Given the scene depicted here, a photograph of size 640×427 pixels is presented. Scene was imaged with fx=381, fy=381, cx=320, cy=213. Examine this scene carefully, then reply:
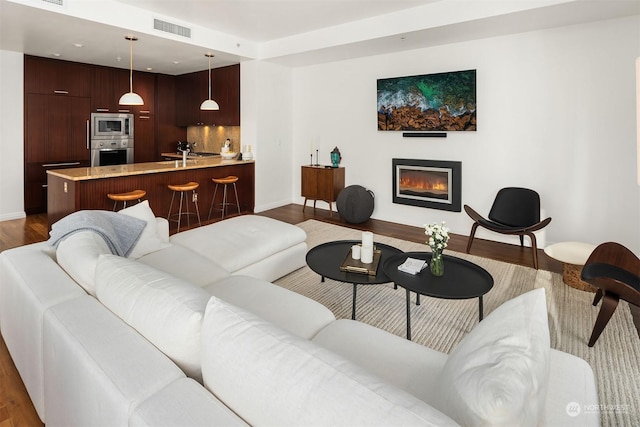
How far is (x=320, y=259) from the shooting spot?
3.02 meters

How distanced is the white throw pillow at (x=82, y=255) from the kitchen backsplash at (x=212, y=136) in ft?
18.0

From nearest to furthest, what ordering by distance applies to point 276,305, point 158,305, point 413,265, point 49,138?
1. point 158,305
2. point 276,305
3. point 413,265
4. point 49,138

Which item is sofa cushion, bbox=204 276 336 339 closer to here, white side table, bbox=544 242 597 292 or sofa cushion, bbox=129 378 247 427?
sofa cushion, bbox=129 378 247 427

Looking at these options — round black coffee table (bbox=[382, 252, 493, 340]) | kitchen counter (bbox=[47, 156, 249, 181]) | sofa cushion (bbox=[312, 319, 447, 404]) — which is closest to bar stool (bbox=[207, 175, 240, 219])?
kitchen counter (bbox=[47, 156, 249, 181])

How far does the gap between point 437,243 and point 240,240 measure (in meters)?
1.60

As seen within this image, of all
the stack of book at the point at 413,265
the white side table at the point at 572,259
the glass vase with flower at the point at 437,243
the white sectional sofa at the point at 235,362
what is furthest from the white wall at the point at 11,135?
the white side table at the point at 572,259

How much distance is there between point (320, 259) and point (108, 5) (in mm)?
3880

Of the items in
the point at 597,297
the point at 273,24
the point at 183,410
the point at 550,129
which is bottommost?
the point at 597,297

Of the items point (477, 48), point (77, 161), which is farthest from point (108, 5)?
point (477, 48)

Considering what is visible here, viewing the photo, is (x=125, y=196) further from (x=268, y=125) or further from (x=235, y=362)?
(x=235, y=362)

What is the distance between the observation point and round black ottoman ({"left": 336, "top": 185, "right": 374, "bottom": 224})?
227 inches

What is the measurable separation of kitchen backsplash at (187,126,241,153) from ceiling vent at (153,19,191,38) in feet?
7.91

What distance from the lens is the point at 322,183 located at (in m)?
6.43

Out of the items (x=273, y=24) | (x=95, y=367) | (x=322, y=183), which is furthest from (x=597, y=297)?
(x=273, y=24)
